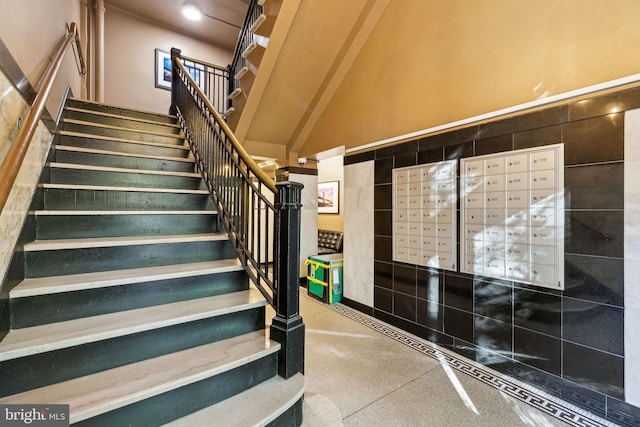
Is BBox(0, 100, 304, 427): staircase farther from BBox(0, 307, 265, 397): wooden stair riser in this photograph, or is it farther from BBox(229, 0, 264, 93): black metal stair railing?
BBox(229, 0, 264, 93): black metal stair railing

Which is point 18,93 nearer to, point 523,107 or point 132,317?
point 132,317

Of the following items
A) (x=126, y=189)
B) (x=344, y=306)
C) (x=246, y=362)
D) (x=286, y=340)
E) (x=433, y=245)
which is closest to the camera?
(x=246, y=362)

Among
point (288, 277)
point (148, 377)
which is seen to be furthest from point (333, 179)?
point (148, 377)

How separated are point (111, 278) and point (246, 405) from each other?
994 mm

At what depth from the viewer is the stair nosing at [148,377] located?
1.12m

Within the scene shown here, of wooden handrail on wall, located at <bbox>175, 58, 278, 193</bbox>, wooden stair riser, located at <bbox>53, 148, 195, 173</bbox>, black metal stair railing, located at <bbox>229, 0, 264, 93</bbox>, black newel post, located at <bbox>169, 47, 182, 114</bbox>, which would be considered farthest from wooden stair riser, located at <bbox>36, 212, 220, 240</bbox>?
black metal stair railing, located at <bbox>229, 0, 264, 93</bbox>

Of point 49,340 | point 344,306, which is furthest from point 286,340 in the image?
point 344,306

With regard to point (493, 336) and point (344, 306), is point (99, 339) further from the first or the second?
point (344, 306)

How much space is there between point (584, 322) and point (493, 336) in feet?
2.11

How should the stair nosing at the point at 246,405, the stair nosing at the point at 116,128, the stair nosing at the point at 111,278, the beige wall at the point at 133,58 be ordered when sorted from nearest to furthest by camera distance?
the stair nosing at the point at 246,405 → the stair nosing at the point at 111,278 → the stair nosing at the point at 116,128 → the beige wall at the point at 133,58

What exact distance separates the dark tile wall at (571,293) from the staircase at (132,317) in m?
1.76

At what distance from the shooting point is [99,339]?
130cm

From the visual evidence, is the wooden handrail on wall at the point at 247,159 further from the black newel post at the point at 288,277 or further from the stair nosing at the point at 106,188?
the stair nosing at the point at 106,188

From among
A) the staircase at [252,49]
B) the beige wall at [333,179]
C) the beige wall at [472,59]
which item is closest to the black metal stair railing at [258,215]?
the staircase at [252,49]
